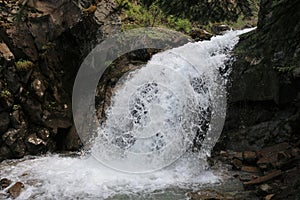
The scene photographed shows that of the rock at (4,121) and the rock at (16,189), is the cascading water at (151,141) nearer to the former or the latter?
the rock at (16,189)

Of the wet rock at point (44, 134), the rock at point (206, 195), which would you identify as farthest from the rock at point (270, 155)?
the wet rock at point (44, 134)

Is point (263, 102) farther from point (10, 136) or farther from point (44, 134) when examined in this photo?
point (10, 136)

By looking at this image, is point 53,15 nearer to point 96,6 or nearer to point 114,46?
point 96,6

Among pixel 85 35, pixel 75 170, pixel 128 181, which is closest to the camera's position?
pixel 128 181

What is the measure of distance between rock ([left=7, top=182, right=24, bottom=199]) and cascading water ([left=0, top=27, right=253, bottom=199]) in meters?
0.11

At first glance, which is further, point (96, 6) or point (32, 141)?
point (96, 6)

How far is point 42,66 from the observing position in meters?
7.83

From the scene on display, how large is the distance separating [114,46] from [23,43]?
2.36m

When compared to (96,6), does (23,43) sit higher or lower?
lower

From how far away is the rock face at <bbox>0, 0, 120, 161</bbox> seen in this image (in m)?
7.22

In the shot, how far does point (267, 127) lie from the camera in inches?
299

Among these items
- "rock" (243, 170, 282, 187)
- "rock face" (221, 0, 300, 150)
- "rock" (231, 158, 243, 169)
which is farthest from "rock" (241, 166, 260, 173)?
"rock face" (221, 0, 300, 150)

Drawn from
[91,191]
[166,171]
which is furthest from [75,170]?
[166,171]

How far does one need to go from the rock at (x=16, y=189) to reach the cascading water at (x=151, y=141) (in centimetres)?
11
